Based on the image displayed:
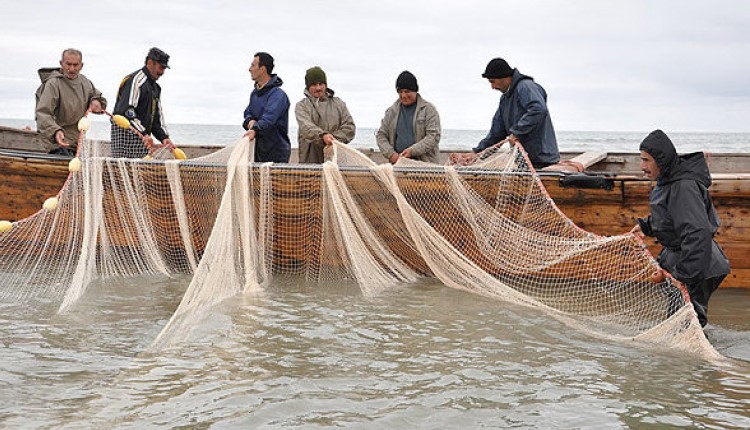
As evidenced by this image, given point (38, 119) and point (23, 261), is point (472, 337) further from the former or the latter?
point (38, 119)

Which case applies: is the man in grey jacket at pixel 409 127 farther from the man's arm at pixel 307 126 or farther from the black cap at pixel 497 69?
the black cap at pixel 497 69

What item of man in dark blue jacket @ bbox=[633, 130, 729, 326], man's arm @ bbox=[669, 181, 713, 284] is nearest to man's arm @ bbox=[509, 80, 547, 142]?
man in dark blue jacket @ bbox=[633, 130, 729, 326]

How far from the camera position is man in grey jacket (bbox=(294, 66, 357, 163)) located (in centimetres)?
852

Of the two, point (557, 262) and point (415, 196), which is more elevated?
point (415, 196)

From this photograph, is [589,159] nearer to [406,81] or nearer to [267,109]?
[406,81]

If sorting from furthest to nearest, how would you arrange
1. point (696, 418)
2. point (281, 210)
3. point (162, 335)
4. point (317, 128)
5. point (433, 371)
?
1. point (317, 128)
2. point (281, 210)
3. point (162, 335)
4. point (433, 371)
5. point (696, 418)

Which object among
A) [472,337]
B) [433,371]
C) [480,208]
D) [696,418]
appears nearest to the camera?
[696,418]

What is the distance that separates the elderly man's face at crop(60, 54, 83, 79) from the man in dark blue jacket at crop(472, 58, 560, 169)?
4263 millimetres

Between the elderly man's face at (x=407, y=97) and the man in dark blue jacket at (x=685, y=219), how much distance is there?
3332mm

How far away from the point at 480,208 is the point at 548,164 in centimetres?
106

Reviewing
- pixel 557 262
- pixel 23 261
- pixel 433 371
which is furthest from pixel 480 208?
pixel 23 261

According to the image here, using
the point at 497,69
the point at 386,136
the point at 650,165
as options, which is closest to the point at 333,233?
the point at 386,136

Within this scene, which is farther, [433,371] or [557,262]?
[557,262]

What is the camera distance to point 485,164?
7.54 metres
